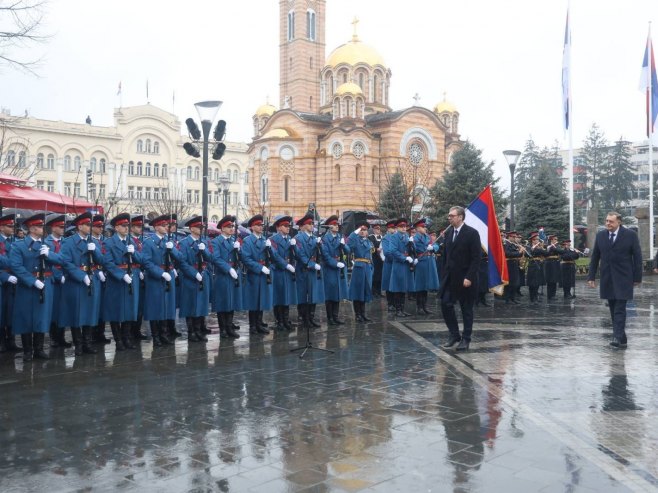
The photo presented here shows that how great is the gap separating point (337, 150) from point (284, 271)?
50069mm

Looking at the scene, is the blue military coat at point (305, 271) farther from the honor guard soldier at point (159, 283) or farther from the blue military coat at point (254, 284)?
the honor guard soldier at point (159, 283)

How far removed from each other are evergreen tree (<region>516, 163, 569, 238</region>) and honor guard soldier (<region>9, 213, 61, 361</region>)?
30059 millimetres

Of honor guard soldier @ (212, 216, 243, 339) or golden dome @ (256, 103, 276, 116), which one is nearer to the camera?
honor guard soldier @ (212, 216, 243, 339)

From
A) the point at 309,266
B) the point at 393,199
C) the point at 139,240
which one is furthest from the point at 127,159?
the point at 139,240

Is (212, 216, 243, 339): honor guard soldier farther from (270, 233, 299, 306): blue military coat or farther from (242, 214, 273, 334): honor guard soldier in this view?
(270, 233, 299, 306): blue military coat

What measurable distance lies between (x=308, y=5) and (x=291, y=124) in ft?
70.5

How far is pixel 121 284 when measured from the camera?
32.9 ft

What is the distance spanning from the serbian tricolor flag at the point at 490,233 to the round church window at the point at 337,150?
163 feet

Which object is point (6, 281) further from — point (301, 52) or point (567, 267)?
point (301, 52)

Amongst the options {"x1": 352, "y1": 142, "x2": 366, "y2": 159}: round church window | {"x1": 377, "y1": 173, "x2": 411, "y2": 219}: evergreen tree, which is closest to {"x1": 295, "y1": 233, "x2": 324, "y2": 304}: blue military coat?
{"x1": 377, "y1": 173, "x2": 411, "y2": 219}: evergreen tree

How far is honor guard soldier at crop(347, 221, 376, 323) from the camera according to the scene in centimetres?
1292

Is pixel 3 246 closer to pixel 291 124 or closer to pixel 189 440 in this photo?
pixel 189 440

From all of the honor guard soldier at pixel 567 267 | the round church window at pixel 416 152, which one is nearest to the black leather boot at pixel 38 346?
the honor guard soldier at pixel 567 267

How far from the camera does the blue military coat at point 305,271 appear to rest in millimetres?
12000
